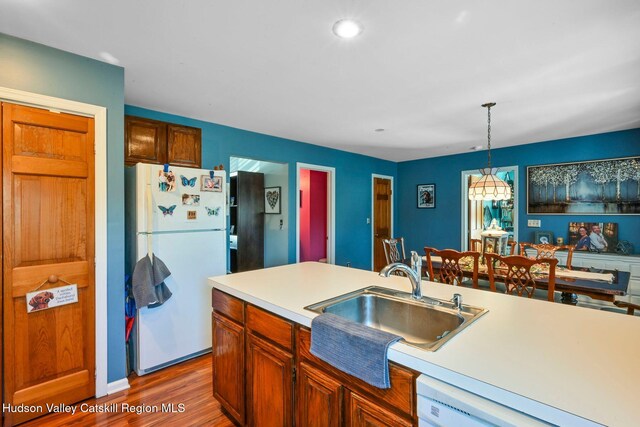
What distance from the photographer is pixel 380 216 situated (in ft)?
19.9

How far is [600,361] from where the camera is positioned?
0.91 meters

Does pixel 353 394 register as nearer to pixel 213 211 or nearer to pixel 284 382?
pixel 284 382

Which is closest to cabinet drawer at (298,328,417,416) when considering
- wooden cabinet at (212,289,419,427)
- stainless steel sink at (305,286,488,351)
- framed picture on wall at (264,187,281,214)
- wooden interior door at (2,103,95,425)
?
wooden cabinet at (212,289,419,427)

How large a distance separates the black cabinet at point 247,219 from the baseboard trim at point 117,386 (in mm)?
2939

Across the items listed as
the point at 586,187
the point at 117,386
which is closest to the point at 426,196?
the point at 586,187

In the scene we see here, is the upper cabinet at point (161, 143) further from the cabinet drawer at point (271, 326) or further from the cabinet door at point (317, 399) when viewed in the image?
the cabinet door at point (317, 399)

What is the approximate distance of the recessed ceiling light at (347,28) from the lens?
5.56 feet

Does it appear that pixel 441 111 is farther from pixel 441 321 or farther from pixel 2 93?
pixel 2 93

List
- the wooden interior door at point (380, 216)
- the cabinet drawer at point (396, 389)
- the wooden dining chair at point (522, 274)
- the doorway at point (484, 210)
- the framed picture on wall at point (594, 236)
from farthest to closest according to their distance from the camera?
the wooden interior door at point (380, 216)
the doorway at point (484, 210)
the framed picture on wall at point (594, 236)
the wooden dining chair at point (522, 274)
the cabinet drawer at point (396, 389)

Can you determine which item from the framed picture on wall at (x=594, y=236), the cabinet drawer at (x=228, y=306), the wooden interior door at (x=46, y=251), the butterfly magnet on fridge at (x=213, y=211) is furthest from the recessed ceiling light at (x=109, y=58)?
the framed picture on wall at (x=594, y=236)

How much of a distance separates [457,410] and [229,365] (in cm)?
141

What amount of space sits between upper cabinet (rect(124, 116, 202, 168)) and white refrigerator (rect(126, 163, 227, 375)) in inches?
13.3

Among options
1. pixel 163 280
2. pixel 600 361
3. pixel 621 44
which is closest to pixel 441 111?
pixel 621 44

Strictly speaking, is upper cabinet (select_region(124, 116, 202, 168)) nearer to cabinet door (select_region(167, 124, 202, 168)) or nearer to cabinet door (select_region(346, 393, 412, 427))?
cabinet door (select_region(167, 124, 202, 168))
